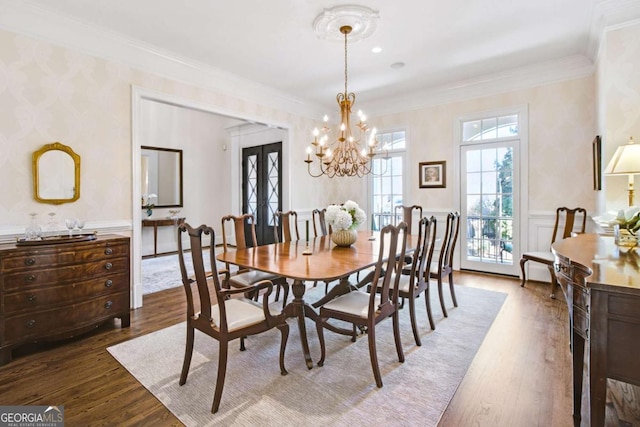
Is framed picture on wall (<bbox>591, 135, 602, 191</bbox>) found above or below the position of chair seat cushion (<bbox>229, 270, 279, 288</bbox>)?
above

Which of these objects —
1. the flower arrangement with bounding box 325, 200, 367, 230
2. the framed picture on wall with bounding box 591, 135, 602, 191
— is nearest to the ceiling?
the framed picture on wall with bounding box 591, 135, 602, 191

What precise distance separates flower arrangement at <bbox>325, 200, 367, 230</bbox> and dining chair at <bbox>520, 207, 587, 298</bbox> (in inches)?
96.2

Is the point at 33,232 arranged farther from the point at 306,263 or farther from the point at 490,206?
A: the point at 490,206

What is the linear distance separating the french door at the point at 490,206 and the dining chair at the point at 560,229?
479mm

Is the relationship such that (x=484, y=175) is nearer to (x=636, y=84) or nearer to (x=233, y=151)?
(x=636, y=84)

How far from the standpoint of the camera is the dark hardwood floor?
1748 millimetres

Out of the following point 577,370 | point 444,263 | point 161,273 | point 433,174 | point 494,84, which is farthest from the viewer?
point 433,174

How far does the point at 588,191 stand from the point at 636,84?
5.08 ft

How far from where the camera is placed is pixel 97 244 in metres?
2.77

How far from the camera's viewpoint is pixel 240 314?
6.63 feet

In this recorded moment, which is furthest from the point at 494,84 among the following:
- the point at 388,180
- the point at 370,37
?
the point at 370,37

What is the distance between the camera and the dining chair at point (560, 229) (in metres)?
3.87

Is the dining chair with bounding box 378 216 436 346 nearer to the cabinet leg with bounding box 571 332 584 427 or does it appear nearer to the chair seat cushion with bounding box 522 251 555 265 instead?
the cabinet leg with bounding box 571 332 584 427
